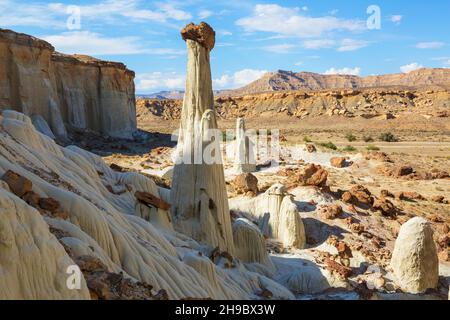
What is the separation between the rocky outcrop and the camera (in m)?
32.6

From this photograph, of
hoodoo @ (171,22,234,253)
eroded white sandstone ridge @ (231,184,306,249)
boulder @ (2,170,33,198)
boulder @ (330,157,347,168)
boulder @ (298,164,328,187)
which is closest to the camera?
boulder @ (2,170,33,198)

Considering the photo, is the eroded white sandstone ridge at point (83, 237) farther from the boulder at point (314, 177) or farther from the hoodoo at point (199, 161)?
the boulder at point (314, 177)

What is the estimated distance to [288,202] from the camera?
1817cm

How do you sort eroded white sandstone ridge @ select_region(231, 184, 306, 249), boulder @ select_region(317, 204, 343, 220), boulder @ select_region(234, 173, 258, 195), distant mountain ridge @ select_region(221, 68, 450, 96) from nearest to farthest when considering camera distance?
eroded white sandstone ridge @ select_region(231, 184, 306, 249) < boulder @ select_region(317, 204, 343, 220) < boulder @ select_region(234, 173, 258, 195) < distant mountain ridge @ select_region(221, 68, 450, 96)

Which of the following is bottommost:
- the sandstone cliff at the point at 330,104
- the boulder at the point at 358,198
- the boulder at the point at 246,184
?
the boulder at the point at 358,198

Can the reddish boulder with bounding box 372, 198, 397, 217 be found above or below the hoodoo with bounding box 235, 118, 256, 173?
below

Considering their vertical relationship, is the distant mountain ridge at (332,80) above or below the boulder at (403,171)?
above

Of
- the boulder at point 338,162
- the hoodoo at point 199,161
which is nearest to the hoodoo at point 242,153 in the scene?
the boulder at point 338,162

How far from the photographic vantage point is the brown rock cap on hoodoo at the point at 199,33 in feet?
39.0

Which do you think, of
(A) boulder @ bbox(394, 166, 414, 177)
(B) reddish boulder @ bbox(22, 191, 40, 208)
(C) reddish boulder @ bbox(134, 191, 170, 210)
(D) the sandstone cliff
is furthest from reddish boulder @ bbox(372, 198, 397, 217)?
(D) the sandstone cliff

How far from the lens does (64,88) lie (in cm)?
4003

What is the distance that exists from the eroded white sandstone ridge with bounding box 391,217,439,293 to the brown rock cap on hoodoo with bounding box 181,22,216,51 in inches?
307

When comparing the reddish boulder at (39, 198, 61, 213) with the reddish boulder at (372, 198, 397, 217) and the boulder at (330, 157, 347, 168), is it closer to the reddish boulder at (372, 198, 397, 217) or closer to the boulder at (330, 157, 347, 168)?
the reddish boulder at (372, 198, 397, 217)

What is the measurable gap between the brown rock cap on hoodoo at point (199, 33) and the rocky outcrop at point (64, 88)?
23.6 meters
